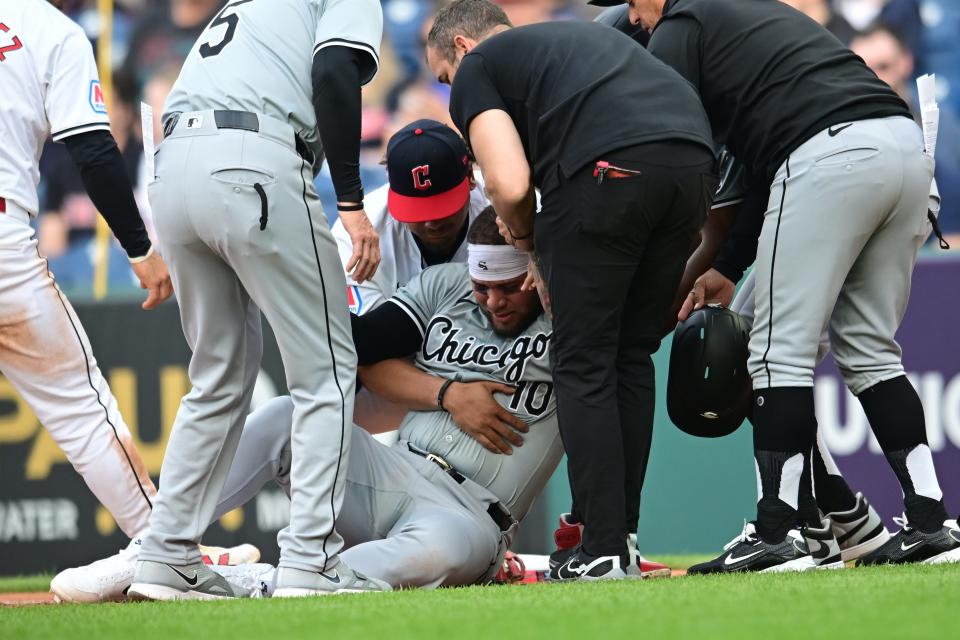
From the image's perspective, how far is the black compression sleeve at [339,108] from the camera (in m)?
3.28

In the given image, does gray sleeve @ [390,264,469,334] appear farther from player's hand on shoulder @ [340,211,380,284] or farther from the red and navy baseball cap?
player's hand on shoulder @ [340,211,380,284]

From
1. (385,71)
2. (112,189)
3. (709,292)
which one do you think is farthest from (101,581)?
(385,71)

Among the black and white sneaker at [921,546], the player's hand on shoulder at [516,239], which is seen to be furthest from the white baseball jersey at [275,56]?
the black and white sneaker at [921,546]

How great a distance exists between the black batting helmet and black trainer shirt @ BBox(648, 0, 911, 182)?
0.48 meters

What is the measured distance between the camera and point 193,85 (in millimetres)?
3438

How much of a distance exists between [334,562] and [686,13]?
1.82 meters

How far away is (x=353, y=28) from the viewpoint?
133 inches

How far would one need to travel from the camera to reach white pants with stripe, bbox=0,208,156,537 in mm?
3863

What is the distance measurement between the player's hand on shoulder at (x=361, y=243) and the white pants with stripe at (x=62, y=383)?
1.01m

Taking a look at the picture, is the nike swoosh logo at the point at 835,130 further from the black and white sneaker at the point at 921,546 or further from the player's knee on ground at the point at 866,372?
the black and white sneaker at the point at 921,546

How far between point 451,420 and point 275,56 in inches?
48.4

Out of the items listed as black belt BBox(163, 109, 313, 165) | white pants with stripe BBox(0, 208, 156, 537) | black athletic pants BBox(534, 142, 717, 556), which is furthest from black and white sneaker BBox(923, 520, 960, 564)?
white pants with stripe BBox(0, 208, 156, 537)

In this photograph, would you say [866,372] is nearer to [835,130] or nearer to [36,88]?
[835,130]

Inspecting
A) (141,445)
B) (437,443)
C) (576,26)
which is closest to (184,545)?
(437,443)
